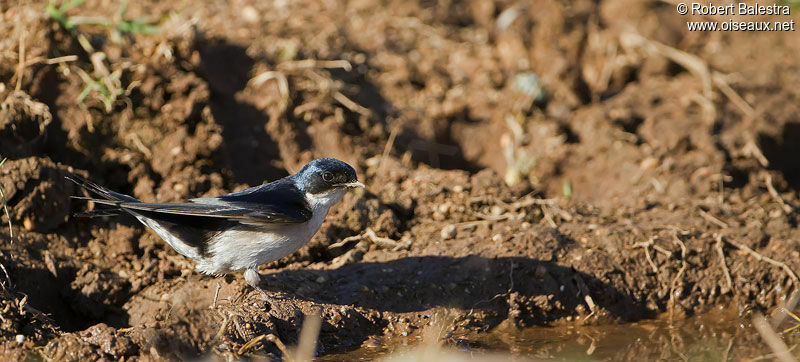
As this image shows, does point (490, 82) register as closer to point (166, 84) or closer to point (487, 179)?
point (487, 179)

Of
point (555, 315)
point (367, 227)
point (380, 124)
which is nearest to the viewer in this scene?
point (555, 315)

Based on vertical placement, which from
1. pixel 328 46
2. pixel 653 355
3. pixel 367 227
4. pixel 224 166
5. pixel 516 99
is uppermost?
pixel 328 46

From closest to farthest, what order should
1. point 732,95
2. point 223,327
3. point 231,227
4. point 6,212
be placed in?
1. point 223,327
2. point 231,227
3. point 6,212
4. point 732,95

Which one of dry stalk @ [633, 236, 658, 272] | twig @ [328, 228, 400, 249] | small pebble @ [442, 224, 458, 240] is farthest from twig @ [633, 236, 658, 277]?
twig @ [328, 228, 400, 249]

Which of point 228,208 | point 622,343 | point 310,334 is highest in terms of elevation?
point 228,208

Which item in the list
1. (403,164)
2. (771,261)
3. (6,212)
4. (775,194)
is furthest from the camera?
(403,164)

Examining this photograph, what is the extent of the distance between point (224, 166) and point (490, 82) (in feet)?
8.69

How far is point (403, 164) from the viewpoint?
623cm

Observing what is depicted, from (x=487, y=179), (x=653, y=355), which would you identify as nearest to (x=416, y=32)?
(x=487, y=179)

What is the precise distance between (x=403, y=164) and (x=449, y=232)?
0.96 metres

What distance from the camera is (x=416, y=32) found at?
7.75m

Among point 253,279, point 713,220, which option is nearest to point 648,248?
point 713,220

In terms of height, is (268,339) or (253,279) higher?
(253,279)

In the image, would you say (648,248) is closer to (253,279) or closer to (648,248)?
(648,248)
